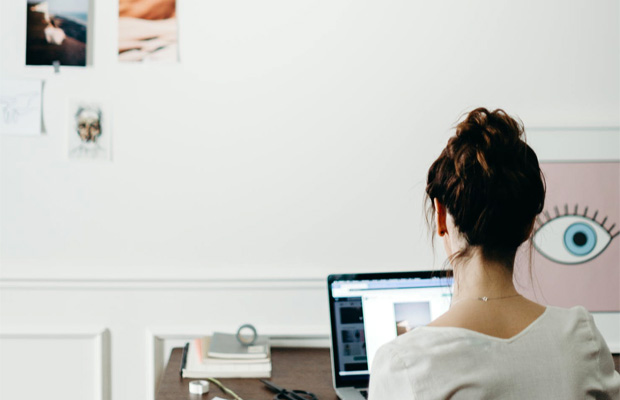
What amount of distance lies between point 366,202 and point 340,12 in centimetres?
58

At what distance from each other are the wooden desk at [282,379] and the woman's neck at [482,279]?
75 centimetres

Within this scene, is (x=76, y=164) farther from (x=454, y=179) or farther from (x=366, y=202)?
(x=454, y=179)

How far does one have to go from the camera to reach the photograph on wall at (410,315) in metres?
1.66

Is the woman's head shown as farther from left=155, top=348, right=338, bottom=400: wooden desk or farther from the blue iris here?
the blue iris

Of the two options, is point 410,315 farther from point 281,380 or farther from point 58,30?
point 58,30

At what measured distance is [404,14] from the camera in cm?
198

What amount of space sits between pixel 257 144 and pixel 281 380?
2.32 ft

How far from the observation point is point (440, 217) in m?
0.97

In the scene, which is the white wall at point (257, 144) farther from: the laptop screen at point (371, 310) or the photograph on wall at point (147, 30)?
the laptop screen at point (371, 310)

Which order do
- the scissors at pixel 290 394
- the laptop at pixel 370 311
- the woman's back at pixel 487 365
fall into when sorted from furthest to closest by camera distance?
the laptop at pixel 370 311 < the scissors at pixel 290 394 < the woman's back at pixel 487 365

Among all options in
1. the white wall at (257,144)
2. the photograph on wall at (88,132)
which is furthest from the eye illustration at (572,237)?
the photograph on wall at (88,132)

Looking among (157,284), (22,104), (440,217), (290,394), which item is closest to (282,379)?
(290,394)

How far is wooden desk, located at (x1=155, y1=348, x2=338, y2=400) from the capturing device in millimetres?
1555

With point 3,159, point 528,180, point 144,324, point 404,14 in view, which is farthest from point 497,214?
point 3,159
